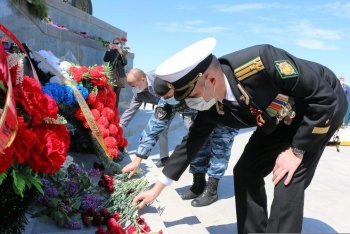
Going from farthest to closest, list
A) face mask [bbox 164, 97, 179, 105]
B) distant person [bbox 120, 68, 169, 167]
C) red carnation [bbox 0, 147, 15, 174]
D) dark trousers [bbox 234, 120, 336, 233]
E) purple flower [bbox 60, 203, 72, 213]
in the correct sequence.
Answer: distant person [bbox 120, 68, 169, 167] → face mask [bbox 164, 97, 179, 105] → purple flower [bbox 60, 203, 72, 213] → dark trousers [bbox 234, 120, 336, 233] → red carnation [bbox 0, 147, 15, 174]

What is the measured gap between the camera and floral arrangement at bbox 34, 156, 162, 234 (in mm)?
2135

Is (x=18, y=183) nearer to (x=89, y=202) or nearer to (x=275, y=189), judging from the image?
(x=89, y=202)

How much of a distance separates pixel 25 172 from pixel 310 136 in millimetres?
1322

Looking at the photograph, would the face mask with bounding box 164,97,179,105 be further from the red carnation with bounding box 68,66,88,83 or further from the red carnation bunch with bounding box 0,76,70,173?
the red carnation bunch with bounding box 0,76,70,173

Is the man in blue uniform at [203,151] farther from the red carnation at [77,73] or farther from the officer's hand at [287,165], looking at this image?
the officer's hand at [287,165]

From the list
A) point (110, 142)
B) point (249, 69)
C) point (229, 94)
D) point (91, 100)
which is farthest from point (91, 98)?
point (249, 69)

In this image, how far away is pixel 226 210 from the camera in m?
3.56

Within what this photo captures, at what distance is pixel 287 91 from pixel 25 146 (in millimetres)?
1255

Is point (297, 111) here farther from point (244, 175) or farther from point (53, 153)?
point (53, 153)

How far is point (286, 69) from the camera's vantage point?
5.98 ft

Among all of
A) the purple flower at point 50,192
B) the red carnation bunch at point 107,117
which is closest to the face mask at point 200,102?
the purple flower at point 50,192

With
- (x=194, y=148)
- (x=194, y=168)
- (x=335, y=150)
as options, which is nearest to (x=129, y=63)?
(x=335, y=150)

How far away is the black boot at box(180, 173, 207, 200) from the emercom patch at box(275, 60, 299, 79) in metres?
2.18

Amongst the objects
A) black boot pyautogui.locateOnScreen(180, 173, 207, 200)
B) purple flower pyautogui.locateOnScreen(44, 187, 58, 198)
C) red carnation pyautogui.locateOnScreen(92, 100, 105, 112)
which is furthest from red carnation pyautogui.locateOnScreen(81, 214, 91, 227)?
black boot pyautogui.locateOnScreen(180, 173, 207, 200)
